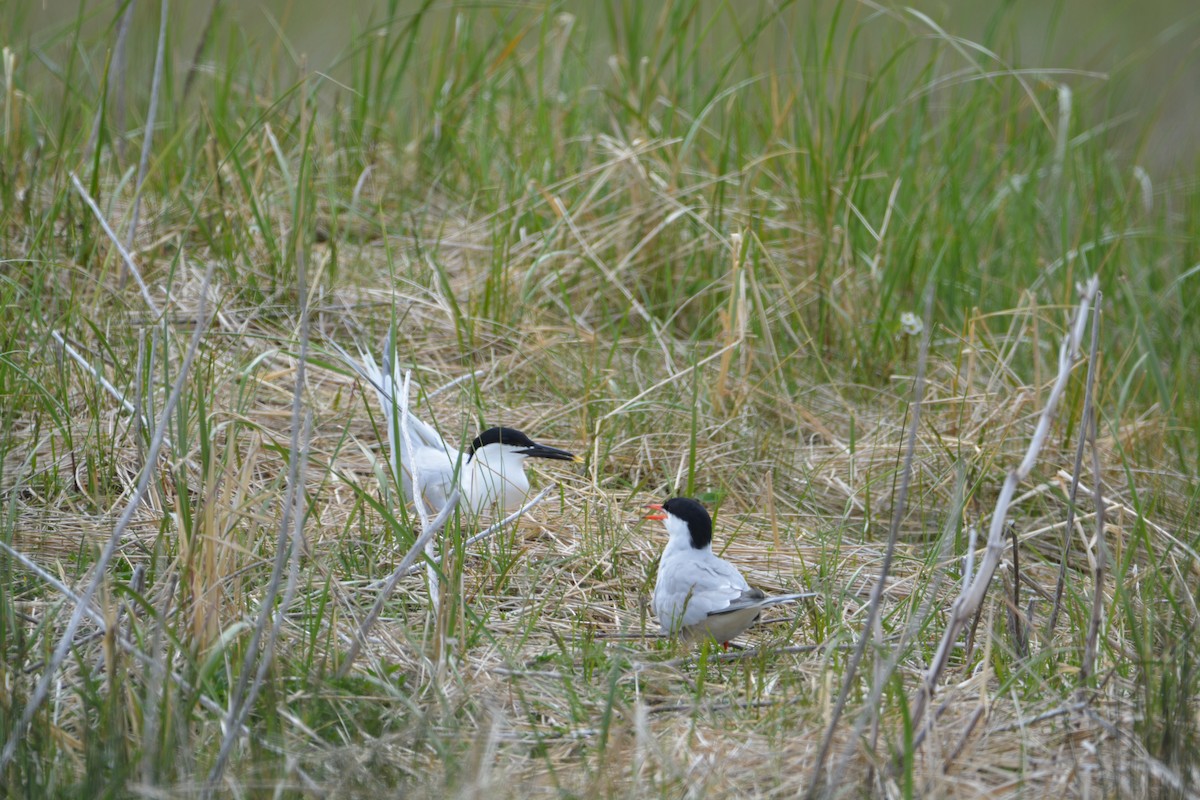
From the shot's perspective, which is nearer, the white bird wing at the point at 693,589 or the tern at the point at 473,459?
the white bird wing at the point at 693,589

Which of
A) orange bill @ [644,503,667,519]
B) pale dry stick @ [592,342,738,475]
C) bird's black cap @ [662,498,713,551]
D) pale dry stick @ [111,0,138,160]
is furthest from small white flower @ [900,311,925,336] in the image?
pale dry stick @ [111,0,138,160]

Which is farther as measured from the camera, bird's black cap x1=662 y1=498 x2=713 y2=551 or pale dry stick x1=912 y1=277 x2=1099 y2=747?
bird's black cap x1=662 y1=498 x2=713 y2=551

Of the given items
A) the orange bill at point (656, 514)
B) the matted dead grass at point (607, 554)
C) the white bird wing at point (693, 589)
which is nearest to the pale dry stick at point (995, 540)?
the matted dead grass at point (607, 554)

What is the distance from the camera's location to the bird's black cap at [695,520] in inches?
113

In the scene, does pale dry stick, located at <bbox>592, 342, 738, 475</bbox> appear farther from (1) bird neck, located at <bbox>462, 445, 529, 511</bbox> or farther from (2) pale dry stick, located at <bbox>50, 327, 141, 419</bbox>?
(2) pale dry stick, located at <bbox>50, 327, 141, 419</bbox>

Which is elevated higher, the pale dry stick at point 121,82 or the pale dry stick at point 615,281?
the pale dry stick at point 121,82

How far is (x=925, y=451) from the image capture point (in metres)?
3.77

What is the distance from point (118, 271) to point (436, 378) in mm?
1129

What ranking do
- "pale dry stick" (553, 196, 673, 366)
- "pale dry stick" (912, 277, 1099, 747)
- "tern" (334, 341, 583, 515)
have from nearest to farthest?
"pale dry stick" (912, 277, 1099, 747) → "tern" (334, 341, 583, 515) → "pale dry stick" (553, 196, 673, 366)

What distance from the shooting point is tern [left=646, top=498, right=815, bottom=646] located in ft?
8.67

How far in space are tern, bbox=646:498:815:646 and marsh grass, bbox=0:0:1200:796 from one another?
107 millimetres

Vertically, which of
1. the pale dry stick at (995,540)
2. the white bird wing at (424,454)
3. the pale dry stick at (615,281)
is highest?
the pale dry stick at (995,540)

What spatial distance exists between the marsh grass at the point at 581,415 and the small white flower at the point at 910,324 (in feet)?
0.14

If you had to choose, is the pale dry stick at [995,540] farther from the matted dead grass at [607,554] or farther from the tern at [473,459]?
the tern at [473,459]
